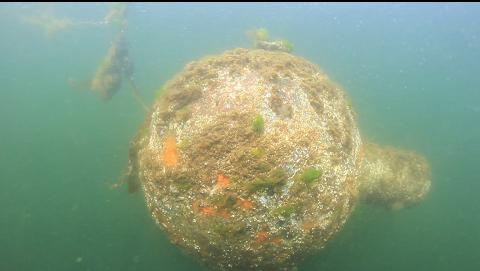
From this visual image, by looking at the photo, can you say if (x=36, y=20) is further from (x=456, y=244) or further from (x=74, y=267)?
(x=456, y=244)

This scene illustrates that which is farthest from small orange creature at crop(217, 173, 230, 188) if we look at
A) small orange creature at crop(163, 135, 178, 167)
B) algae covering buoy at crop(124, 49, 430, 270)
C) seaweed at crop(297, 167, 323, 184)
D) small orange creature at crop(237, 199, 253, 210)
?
seaweed at crop(297, 167, 323, 184)

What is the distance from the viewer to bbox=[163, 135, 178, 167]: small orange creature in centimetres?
531

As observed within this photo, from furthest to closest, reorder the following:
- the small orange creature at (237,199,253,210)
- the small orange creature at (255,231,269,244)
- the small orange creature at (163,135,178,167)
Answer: the small orange creature at (163,135,178,167) → the small orange creature at (255,231,269,244) → the small orange creature at (237,199,253,210)

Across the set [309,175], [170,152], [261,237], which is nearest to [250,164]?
[309,175]

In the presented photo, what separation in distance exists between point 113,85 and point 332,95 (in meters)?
9.08

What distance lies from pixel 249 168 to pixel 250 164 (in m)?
0.06

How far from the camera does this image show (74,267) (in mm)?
8930

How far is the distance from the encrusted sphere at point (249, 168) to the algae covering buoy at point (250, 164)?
0.6 inches

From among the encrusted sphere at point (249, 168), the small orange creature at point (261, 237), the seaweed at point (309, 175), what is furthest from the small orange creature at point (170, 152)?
the seaweed at point (309, 175)

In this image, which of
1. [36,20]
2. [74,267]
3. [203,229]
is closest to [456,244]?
[203,229]

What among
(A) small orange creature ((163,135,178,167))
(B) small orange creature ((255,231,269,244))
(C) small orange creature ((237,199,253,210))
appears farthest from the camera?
(A) small orange creature ((163,135,178,167))

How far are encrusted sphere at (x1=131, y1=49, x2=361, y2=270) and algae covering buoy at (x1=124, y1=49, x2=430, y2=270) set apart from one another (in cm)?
2

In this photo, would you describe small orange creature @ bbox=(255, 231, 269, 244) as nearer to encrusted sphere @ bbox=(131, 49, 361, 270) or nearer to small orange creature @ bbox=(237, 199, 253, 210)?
encrusted sphere @ bbox=(131, 49, 361, 270)

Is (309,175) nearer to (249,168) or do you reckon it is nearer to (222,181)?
(249,168)
